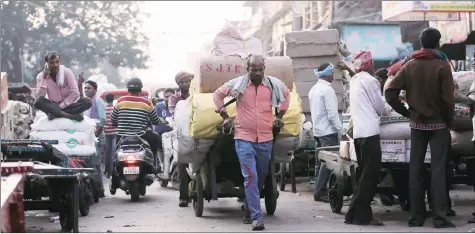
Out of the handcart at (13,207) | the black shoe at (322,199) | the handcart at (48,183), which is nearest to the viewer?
the handcart at (13,207)

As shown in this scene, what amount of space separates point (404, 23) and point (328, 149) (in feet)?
43.4

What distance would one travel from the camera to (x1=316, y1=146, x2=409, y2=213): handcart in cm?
894

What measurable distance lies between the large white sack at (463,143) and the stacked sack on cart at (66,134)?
4.89m

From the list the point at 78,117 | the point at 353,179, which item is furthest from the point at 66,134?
the point at 353,179

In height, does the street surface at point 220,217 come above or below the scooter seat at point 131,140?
below

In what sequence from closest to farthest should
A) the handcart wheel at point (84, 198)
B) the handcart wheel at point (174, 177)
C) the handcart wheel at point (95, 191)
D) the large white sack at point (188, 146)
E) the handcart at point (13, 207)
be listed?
the handcart at point (13, 207) → the large white sack at point (188, 146) → the handcart wheel at point (84, 198) → the handcart wheel at point (95, 191) → the handcart wheel at point (174, 177)

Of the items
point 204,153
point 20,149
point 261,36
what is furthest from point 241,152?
point 261,36

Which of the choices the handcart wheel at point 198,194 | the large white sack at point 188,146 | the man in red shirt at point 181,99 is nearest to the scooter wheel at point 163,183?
the man in red shirt at point 181,99

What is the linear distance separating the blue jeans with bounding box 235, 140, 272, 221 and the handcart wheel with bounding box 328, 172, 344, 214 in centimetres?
134

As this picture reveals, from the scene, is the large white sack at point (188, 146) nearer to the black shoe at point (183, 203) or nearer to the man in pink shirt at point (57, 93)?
the black shoe at point (183, 203)

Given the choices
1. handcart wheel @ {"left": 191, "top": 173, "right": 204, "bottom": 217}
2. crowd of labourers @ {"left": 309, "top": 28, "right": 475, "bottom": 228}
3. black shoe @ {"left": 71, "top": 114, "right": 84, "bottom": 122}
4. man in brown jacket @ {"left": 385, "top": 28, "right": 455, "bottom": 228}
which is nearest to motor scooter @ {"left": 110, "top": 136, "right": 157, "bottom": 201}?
black shoe @ {"left": 71, "top": 114, "right": 84, "bottom": 122}

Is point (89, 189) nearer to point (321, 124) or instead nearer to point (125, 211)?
point (125, 211)

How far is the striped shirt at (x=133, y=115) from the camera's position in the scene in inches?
466

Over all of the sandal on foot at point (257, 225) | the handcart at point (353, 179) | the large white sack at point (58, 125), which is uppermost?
the large white sack at point (58, 125)
